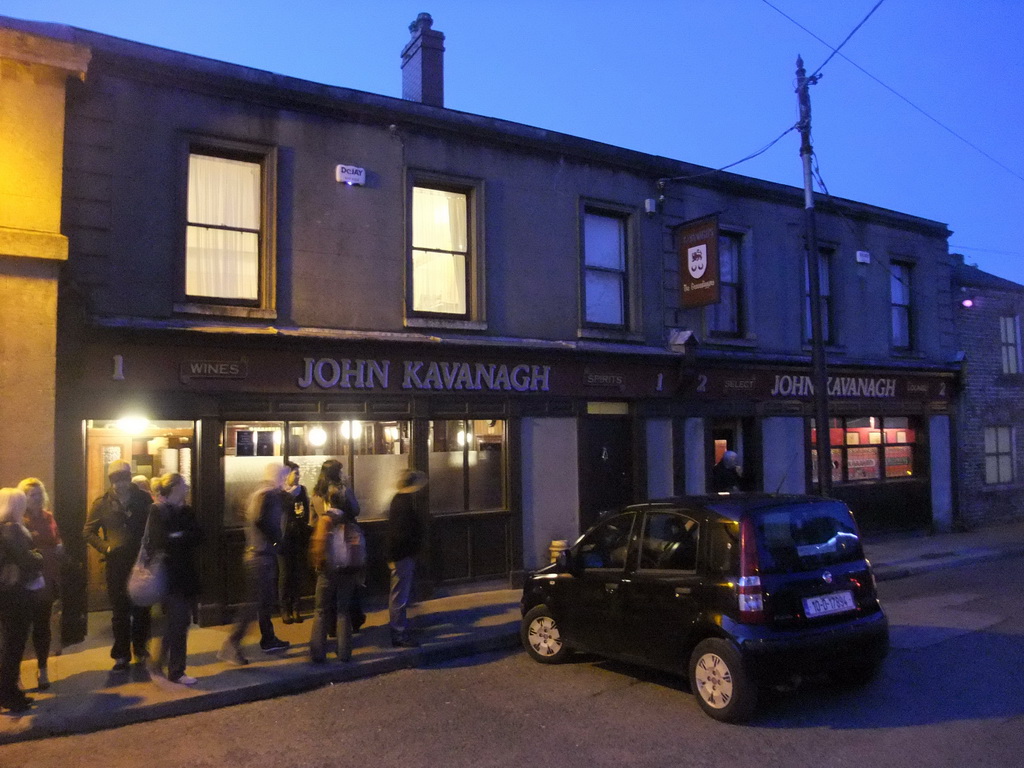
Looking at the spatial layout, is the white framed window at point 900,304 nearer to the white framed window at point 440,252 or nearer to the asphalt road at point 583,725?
the white framed window at point 440,252

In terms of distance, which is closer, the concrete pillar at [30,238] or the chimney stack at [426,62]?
the concrete pillar at [30,238]

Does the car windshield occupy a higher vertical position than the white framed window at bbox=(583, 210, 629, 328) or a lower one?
lower

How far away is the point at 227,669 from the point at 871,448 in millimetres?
13327

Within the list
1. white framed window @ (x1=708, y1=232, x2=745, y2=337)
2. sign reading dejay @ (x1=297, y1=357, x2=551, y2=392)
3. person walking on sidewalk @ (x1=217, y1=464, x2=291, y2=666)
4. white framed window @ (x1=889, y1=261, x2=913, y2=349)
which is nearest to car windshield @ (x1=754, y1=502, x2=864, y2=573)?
person walking on sidewalk @ (x1=217, y1=464, x2=291, y2=666)

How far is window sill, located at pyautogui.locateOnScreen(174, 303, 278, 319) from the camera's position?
938 cm

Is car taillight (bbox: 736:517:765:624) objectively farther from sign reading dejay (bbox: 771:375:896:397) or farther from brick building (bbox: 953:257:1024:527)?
brick building (bbox: 953:257:1024:527)

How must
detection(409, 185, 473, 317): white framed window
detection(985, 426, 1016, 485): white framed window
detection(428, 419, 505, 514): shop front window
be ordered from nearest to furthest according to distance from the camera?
detection(428, 419, 505, 514): shop front window → detection(409, 185, 473, 317): white framed window → detection(985, 426, 1016, 485): white framed window

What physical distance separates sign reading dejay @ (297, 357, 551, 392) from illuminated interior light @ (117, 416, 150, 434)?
183 cm

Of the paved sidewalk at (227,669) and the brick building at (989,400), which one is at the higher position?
the brick building at (989,400)

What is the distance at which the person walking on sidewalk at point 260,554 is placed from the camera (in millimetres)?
7492

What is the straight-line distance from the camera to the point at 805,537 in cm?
618

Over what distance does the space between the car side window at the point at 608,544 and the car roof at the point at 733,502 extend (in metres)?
0.32

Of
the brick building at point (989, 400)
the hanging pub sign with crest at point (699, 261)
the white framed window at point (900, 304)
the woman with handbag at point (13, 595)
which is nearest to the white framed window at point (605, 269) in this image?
the hanging pub sign with crest at point (699, 261)

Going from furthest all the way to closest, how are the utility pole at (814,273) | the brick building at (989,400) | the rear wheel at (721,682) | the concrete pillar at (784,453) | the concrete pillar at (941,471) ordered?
the brick building at (989,400), the concrete pillar at (941,471), the concrete pillar at (784,453), the utility pole at (814,273), the rear wheel at (721,682)
